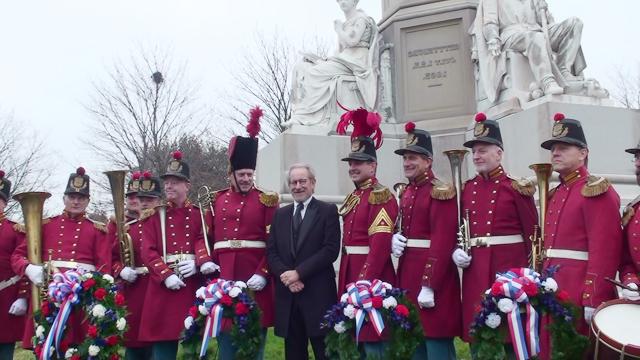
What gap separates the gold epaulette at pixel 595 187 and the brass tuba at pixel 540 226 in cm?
62

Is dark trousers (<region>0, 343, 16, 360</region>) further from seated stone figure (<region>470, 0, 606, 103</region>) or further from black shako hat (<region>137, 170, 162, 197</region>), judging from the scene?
seated stone figure (<region>470, 0, 606, 103</region>)

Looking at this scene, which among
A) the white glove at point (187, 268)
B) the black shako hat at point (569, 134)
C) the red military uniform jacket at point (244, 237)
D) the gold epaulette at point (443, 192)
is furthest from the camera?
the white glove at point (187, 268)

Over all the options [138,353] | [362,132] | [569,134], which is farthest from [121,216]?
[569,134]

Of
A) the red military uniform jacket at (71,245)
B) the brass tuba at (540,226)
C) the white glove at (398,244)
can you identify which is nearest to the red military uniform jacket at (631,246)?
the brass tuba at (540,226)

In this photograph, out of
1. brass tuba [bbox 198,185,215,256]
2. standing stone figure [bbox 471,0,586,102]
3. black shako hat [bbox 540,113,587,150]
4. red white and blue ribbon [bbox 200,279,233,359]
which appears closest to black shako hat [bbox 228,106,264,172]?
brass tuba [bbox 198,185,215,256]

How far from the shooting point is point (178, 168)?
735cm

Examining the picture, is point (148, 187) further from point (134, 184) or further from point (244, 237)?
point (244, 237)

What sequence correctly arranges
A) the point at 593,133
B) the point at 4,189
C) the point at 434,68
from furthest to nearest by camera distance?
the point at 434,68, the point at 593,133, the point at 4,189

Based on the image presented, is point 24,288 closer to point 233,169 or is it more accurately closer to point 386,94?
point 233,169

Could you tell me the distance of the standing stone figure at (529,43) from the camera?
37.1 ft

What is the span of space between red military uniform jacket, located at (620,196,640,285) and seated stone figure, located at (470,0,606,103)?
233 inches

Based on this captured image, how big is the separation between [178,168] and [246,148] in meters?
0.80

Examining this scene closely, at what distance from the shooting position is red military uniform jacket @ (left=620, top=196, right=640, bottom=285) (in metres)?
5.21

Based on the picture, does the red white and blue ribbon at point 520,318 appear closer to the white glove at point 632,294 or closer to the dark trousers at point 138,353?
the white glove at point 632,294
